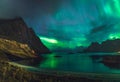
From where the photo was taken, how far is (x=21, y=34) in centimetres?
858

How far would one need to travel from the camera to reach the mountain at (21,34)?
8.37 m

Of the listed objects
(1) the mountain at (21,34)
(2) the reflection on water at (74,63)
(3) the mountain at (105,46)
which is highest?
(1) the mountain at (21,34)

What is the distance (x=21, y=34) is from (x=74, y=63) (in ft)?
6.34

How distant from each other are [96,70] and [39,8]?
8.68ft

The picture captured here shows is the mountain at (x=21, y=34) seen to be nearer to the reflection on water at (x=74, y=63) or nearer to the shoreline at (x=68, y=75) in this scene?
the reflection on water at (x=74, y=63)

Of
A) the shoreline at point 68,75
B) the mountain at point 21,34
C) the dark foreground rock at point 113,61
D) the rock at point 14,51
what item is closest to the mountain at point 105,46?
the dark foreground rock at point 113,61

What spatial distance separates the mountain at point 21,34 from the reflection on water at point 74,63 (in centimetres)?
38

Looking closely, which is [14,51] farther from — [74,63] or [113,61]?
[113,61]

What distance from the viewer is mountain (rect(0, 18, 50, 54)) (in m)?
8.37

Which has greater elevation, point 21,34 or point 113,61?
point 21,34

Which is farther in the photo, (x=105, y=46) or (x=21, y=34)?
(x=21, y=34)

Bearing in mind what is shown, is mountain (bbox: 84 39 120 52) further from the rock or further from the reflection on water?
the rock

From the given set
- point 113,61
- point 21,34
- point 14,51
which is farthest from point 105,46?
point 14,51

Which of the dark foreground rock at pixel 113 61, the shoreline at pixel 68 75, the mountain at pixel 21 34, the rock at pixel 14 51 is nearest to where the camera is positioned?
the shoreline at pixel 68 75
